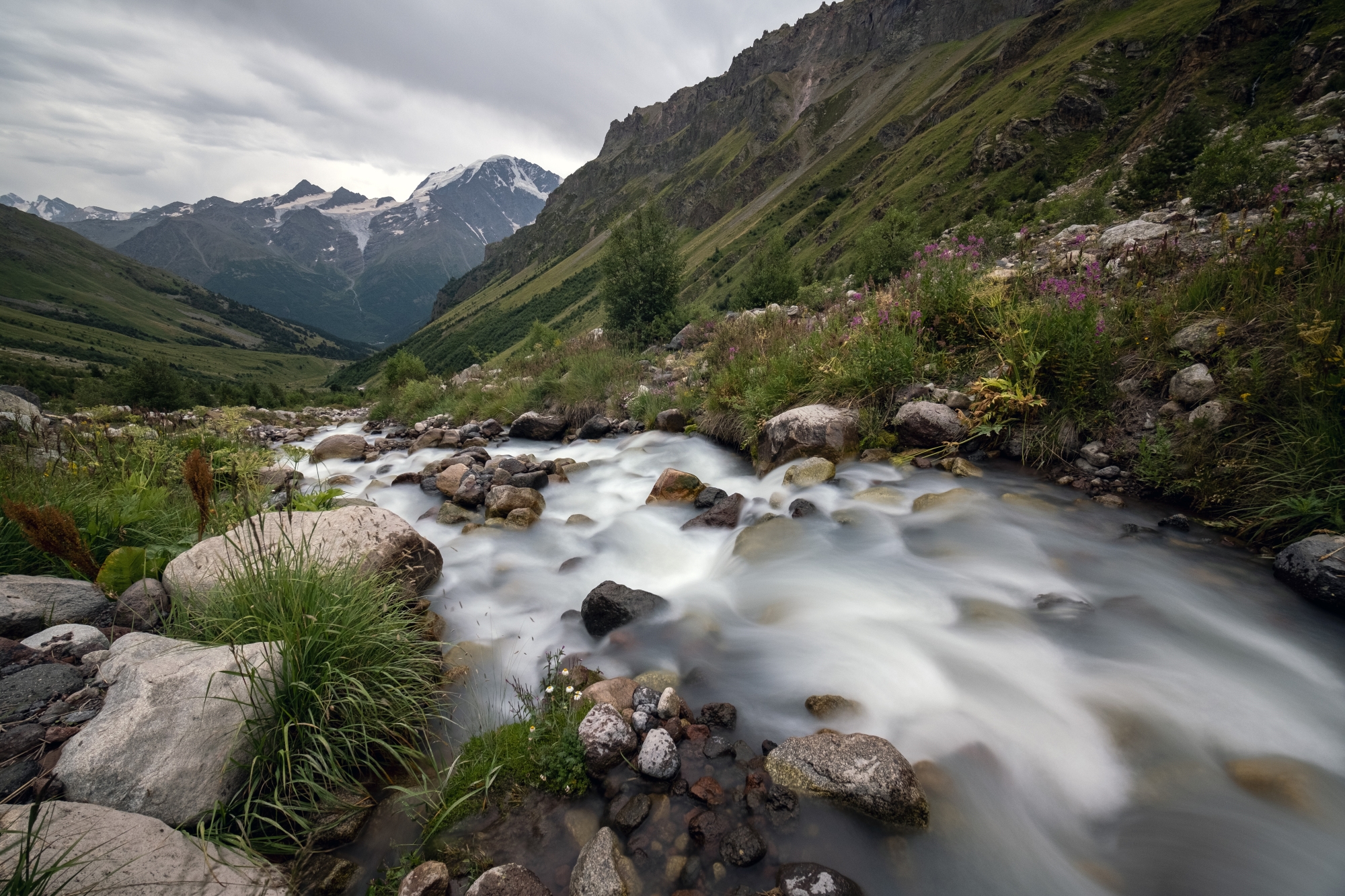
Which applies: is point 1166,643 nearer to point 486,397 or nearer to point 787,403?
point 787,403

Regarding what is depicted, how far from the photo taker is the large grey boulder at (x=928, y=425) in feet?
24.3

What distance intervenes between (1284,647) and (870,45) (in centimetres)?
22970

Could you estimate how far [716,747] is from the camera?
3480 mm

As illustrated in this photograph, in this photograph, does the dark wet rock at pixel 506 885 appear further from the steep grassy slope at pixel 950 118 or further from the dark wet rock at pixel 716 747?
the steep grassy slope at pixel 950 118

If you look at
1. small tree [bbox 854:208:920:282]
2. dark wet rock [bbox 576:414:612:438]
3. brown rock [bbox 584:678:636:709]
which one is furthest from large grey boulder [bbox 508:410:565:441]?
small tree [bbox 854:208:920:282]

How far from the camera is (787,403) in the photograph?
905cm

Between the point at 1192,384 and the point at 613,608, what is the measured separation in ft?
22.6

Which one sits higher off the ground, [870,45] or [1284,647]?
[870,45]

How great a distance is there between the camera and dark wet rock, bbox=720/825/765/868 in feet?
9.10

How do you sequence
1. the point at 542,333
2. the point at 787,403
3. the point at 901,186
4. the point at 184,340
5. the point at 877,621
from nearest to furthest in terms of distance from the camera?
the point at 877,621, the point at 787,403, the point at 542,333, the point at 901,186, the point at 184,340

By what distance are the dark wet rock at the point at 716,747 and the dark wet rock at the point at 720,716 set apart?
0.43 feet

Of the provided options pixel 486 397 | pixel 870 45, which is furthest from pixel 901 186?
pixel 870 45

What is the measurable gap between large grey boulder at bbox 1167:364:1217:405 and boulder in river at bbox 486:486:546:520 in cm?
829

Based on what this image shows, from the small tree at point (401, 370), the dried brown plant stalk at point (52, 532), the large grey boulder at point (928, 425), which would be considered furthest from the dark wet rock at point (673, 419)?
the small tree at point (401, 370)
